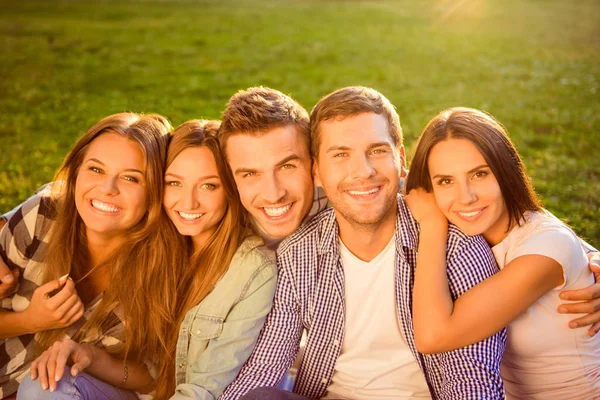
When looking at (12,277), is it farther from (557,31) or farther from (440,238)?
(557,31)

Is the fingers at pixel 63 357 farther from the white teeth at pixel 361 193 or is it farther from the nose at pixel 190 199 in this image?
the white teeth at pixel 361 193

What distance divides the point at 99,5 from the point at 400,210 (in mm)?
21408

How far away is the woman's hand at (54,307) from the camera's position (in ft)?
12.2

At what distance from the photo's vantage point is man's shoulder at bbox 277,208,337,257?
12.5 ft

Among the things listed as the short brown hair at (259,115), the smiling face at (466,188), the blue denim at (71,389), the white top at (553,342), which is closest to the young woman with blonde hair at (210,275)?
the short brown hair at (259,115)

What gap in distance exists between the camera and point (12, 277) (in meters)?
3.95

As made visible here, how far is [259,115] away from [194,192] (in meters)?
0.67

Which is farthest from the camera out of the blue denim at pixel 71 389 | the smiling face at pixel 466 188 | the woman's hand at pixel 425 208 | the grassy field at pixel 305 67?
the grassy field at pixel 305 67

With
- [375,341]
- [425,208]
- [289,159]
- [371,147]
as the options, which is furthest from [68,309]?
[425,208]

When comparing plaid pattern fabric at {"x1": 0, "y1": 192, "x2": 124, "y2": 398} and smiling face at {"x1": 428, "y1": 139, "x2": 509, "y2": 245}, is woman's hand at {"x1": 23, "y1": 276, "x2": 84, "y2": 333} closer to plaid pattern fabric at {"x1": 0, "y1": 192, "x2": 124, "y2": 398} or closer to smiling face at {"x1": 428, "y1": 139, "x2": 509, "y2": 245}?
plaid pattern fabric at {"x1": 0, "y1": 192, "x2": 124, "y2": 398}

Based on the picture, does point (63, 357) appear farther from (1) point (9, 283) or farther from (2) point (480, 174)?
(2) point (480, 174)

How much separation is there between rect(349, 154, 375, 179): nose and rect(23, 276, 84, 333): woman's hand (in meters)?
1.93

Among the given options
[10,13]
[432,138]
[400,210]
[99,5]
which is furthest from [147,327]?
[99,5]

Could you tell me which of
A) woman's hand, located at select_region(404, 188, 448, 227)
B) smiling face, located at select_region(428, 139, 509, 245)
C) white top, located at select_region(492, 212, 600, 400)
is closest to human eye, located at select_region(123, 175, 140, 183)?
woman's hand, located at select_region(404, 188, 448, 227)
